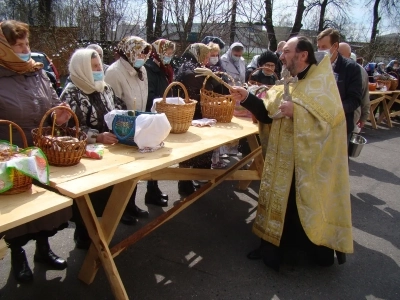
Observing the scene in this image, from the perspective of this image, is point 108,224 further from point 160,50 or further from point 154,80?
point 160,50

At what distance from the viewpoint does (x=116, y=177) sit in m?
1.74

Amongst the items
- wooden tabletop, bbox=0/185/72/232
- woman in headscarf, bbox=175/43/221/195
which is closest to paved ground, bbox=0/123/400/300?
woman in headscarf, bbox=175/43/221/195

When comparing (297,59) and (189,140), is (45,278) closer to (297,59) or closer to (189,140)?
(189,140)

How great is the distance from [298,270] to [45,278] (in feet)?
5.97

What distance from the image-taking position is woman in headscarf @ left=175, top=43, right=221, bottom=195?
3.29 metres

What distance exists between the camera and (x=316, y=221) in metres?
2.45

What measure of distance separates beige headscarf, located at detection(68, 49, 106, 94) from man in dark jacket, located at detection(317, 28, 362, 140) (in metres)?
2.25

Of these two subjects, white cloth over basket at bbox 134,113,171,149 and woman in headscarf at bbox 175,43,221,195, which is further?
woman in headscarf at bbox 175,43,221,195

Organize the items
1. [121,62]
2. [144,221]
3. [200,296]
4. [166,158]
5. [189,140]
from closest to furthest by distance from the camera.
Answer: [166,158]
[200,296]
[189,140]
[121,62]
[144,221]

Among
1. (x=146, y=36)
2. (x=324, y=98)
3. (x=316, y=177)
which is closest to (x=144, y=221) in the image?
(x=316, y=177)

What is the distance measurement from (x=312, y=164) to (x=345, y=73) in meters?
1.44

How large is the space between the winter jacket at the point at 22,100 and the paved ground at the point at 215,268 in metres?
0.97

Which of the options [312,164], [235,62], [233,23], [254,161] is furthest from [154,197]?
[233,23]

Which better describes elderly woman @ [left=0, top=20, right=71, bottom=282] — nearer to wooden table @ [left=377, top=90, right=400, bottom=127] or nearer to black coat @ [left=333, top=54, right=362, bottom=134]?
black coat @ [left=333, top=54, right=362, bottom=134]
